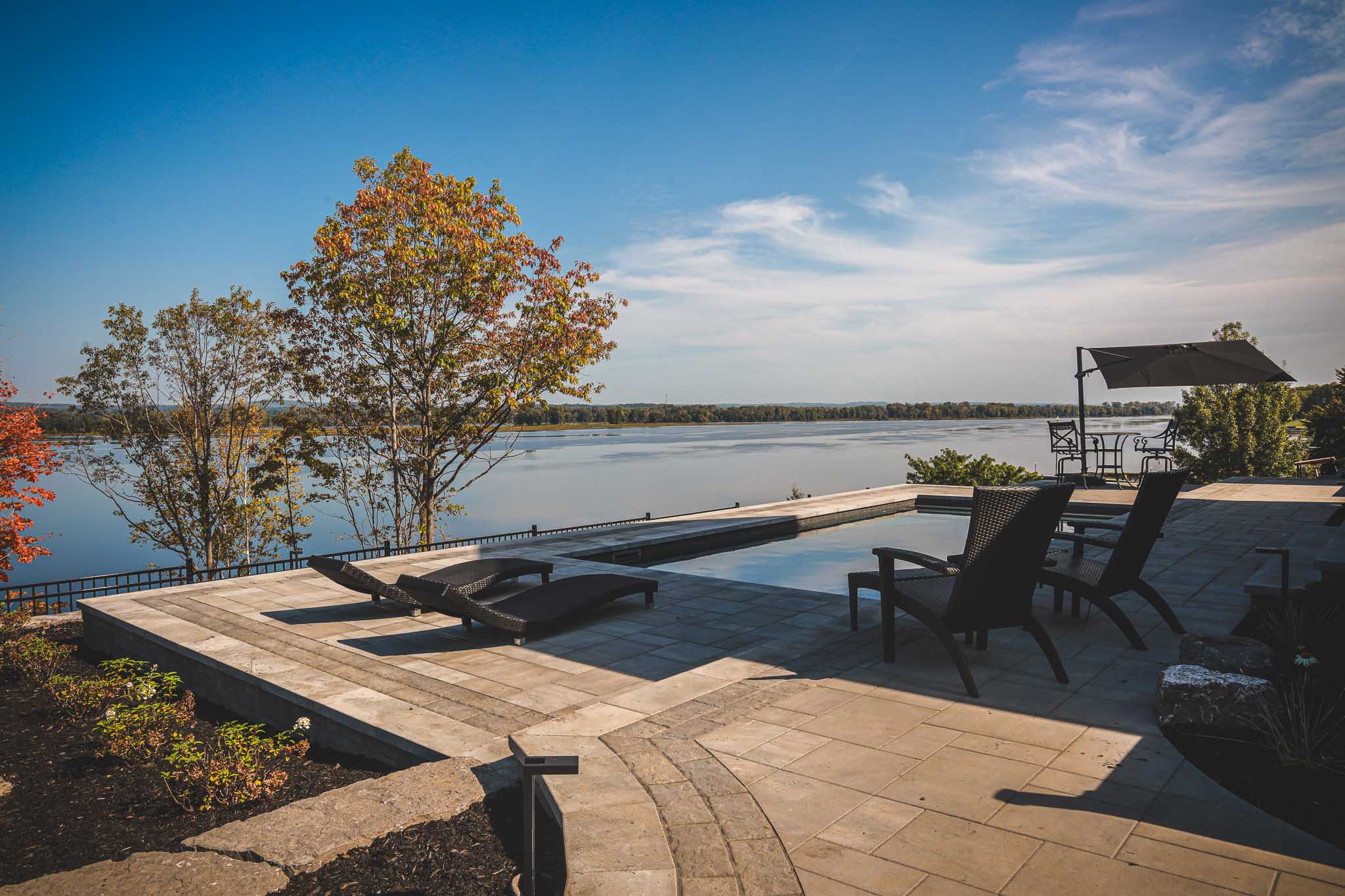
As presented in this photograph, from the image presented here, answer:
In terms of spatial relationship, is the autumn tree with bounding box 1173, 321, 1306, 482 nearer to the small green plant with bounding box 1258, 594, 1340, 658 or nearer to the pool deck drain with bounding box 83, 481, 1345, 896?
the pool deck drain with bounding box 83, 481, 1345, 896

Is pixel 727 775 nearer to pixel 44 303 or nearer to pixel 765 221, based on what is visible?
pixel 765 221

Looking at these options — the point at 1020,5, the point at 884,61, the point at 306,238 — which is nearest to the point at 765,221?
the point at 884,61

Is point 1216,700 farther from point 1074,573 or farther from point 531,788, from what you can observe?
point 531,788

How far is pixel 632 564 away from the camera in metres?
8.70

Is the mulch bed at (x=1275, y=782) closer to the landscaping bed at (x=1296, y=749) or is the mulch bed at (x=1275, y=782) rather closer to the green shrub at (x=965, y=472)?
the landscaping bed at (x=1296, y=749)

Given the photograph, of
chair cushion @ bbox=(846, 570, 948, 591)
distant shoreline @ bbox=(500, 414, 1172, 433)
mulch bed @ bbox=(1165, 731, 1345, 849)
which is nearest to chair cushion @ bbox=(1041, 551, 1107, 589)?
chair cushion @ bbox=(846, 570, 948, 591)

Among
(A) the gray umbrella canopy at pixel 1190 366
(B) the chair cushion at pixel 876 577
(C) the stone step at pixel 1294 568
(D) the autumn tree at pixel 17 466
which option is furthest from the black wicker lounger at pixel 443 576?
(A) the gray umbrella canopy at pixel 1190 366

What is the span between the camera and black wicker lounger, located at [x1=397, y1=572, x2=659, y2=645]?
4816mm

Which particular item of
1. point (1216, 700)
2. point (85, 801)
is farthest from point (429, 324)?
point (1216, 700)

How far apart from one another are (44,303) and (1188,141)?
64.8 ft

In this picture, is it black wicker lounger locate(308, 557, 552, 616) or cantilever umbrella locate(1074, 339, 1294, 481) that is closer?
black wicker lounger locate(308, 557, 552, 616)

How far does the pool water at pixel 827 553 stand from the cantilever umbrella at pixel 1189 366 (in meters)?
3.03

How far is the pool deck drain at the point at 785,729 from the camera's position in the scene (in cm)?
212

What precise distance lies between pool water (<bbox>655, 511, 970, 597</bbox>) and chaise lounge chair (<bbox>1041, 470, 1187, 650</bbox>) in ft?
6.94
